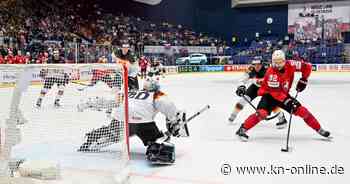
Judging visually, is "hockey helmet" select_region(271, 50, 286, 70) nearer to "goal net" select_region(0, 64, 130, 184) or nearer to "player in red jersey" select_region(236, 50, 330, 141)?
"player in red jersey" select_region(236, 50, 330, 141)

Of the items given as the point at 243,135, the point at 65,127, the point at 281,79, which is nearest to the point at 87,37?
the point at 243,135

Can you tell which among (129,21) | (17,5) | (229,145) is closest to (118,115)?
(229,145)

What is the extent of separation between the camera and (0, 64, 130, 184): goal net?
2975mm

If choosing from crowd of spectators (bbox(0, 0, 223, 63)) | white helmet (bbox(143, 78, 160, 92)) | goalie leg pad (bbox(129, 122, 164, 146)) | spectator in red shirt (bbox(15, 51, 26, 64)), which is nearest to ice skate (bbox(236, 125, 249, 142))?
goalie leg pad (bbox(129, 122, 164, 146))

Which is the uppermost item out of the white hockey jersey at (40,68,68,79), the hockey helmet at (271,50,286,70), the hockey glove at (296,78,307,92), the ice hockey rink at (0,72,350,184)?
the hockey helmet at (271,50,286,70)

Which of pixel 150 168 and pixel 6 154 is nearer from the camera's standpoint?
pixel 6 154

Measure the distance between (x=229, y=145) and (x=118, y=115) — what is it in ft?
4.88

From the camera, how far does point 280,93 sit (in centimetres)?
453

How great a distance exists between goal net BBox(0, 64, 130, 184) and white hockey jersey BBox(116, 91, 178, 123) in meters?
0.21

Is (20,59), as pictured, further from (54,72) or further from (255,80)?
(54,72)

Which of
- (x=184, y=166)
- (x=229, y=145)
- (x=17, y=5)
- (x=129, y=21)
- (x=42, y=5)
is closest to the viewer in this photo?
(x=184, y=166)

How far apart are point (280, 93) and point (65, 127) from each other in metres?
2.14

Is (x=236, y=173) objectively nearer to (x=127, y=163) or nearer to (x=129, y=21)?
(x=127, y=163)

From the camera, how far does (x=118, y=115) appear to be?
3.37 meters
